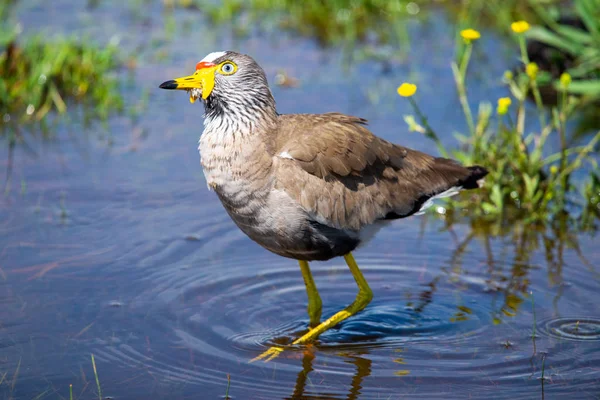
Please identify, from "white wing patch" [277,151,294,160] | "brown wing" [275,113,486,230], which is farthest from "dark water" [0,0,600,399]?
"white wing patch" [277,151,294,160]

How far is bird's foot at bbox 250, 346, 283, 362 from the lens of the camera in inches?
201

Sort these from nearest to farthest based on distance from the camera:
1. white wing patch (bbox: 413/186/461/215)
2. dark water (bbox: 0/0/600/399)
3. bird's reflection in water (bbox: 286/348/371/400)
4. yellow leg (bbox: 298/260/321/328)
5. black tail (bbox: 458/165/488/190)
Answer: bird's reflection in water (bbox: 286/348/371/400) → dark water (bbox: 0/0/600/399) → yellow leg (bbox: 298/260/321/328) → white wing patch (bbox: 413/186/461/215) → black tail (bbox: 458/165/488/190)

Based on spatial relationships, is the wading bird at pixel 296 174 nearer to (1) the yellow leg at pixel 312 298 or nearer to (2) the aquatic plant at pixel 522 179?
(1) the yellow leg at pixel 312 298

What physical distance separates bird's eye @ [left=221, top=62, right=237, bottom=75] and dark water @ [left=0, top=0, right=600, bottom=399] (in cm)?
144

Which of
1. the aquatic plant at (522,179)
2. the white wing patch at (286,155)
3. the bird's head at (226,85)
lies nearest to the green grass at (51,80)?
the bird's head at (226,85)

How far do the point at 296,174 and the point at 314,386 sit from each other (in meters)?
1.17

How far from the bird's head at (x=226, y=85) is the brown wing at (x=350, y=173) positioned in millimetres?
242

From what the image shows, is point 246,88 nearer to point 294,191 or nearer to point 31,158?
point 294,191

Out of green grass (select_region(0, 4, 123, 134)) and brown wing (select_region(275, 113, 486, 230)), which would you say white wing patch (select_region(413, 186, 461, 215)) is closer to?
brown wing (select_region(275, 113, 486, 230))

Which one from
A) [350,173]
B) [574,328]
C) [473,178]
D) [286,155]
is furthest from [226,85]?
[574,328]

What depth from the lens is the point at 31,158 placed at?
24.4 feet

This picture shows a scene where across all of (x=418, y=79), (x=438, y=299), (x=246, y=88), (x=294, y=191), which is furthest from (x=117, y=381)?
(x=418, y=79)

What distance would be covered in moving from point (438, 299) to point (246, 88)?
185 cm

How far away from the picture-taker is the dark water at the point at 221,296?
4.86 m
